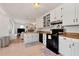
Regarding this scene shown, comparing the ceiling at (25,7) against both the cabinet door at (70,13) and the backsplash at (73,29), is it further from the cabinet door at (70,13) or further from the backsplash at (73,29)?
the cabinet door at (70,13)

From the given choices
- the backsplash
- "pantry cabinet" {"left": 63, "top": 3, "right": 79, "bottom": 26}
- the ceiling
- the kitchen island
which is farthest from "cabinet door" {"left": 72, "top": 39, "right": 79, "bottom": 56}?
the kitchen island

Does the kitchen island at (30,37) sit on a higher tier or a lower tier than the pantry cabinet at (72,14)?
lower

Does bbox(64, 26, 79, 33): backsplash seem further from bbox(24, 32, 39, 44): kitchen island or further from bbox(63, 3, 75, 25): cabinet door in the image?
bbox(24, 32, 39, 44): kitchen island

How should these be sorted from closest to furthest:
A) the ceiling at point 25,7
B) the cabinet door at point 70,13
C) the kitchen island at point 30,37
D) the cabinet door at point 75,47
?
the cabinet door at point 75,47 → the cabinet door at point 70,13 → the ceiling at point 25,7 → the kitchen island at point 30,37

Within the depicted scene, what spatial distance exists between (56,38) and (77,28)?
919mm

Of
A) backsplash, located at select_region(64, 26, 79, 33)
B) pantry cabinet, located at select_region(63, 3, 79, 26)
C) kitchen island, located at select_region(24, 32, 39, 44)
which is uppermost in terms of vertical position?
pantry cabinet, located at select_region(63, 3, 79, 26)

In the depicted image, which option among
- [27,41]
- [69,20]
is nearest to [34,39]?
[27,41]

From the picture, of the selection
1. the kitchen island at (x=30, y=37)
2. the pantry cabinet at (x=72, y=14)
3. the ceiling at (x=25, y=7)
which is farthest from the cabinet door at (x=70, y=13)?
the kitchen island at (x=30, y=37)

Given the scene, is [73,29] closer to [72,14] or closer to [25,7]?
[72,14]

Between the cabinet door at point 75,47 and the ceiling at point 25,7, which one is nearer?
the cabinet door at point 75,47

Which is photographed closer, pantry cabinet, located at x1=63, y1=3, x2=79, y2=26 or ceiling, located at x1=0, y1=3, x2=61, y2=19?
pantry cabinet, located at x1=63, y1=3, x2=79, y2=26

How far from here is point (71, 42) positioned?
8.96 feet

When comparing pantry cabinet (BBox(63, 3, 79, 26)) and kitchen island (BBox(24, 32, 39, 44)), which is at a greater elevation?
pantry cabinet (BBox(63, 3, 79, 26))

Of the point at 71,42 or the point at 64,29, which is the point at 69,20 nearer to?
the point at 71,42
